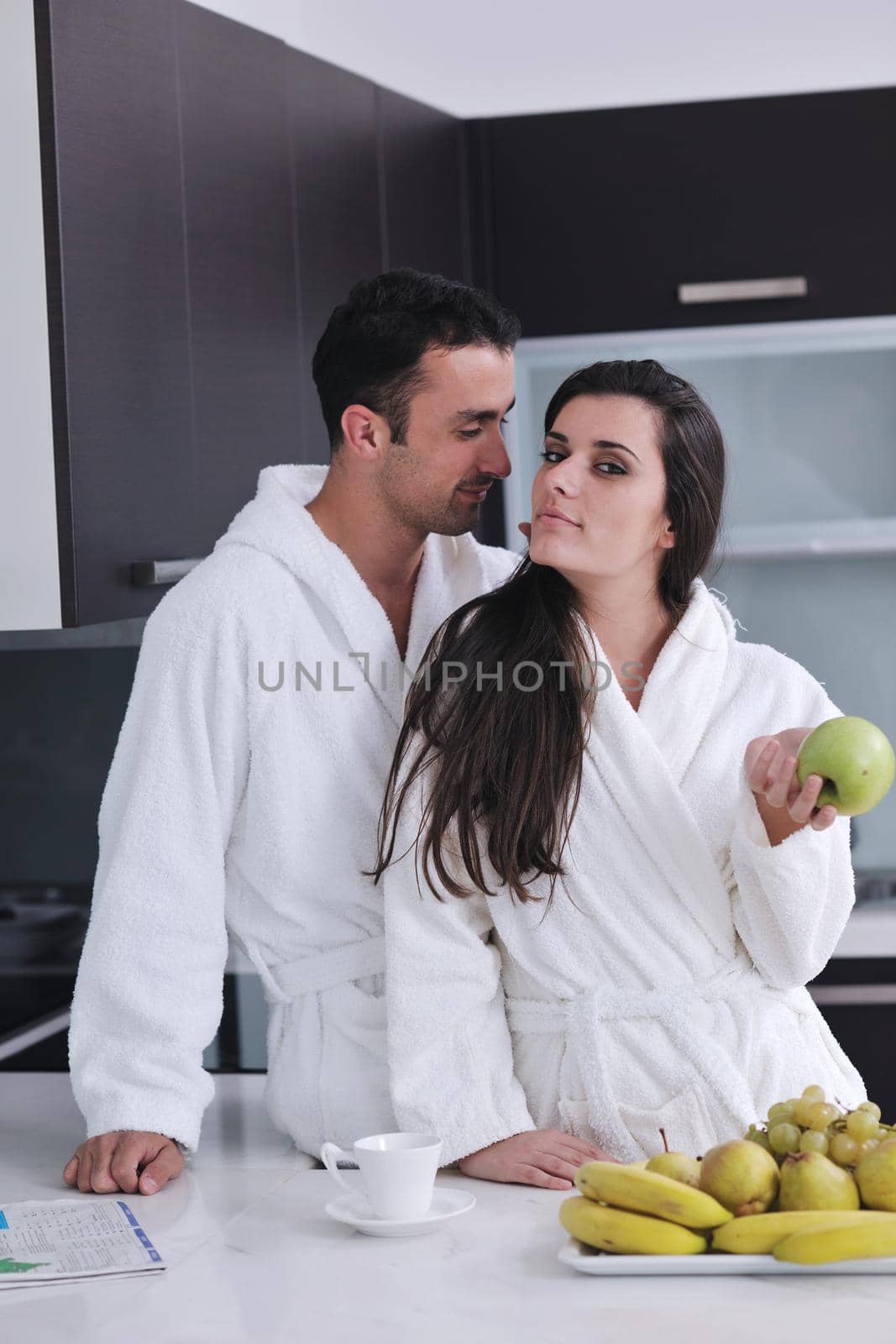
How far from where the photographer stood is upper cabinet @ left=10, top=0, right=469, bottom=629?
5.62ft

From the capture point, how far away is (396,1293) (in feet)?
4.10

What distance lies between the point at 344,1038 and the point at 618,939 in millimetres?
309

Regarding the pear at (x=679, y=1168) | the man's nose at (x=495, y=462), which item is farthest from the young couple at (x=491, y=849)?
the pear at (x=679, y=1168)

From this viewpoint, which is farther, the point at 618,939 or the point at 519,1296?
the point at 618,939

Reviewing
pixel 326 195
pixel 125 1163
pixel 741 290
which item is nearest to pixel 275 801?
pixel 125 1163

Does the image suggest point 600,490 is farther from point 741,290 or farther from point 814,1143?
point 741,290

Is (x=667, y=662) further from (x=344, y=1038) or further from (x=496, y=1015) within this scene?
(x=344, y=1038)

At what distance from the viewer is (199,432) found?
2.01 meters

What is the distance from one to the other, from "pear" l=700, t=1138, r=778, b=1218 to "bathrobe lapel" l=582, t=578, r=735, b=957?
41 centimetres

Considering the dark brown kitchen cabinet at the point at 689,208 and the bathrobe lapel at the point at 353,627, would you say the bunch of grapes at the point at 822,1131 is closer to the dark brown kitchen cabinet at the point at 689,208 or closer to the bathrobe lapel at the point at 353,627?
the bathrobe lapel at the point at 353,627

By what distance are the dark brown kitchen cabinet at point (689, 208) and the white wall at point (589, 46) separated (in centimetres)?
40

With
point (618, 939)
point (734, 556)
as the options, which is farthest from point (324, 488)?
point (734, 556)

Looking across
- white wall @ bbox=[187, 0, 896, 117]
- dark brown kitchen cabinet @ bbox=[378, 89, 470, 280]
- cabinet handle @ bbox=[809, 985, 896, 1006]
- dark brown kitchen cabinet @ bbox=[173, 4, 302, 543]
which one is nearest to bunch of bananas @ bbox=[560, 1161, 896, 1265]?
dark brown kitchen cabinet @ bbox=[173, 4, 302, 543]

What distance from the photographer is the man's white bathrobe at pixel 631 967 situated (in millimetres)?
1589
